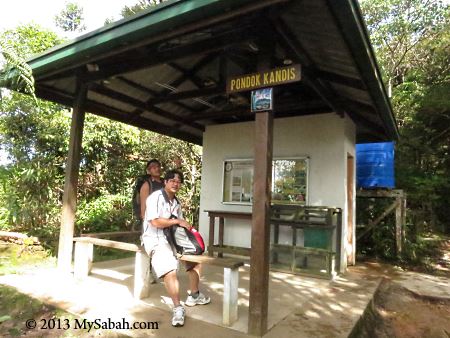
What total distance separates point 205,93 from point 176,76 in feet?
4.53

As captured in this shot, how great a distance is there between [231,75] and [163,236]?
2321 millimetres

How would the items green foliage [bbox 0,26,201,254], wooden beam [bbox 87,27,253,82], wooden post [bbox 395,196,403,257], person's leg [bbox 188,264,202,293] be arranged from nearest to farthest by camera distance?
1. wooden beam [bbox 87,27,253,82]
2. person's leg [bbox 188,264,202,293]
3. wooden post [bbox 395,196,403,257]
4. green foliage [bbox 0,26,201,254]

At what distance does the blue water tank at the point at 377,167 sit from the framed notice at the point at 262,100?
17.6 ft

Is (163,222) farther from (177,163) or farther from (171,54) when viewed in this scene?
(177,163)

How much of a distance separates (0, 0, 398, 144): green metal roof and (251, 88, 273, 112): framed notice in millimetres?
478

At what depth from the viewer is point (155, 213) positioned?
3256mm

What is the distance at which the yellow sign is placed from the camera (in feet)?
9.95

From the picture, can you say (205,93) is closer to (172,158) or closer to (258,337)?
(258,337)

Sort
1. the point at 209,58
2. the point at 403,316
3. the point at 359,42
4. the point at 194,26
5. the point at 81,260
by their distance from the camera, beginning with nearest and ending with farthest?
the point at 194,26, the point at 359,42, the point at 403,316, the point at 81,260, the point at 209,58

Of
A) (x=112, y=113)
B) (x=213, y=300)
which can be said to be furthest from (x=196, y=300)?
(x=112, y=113)

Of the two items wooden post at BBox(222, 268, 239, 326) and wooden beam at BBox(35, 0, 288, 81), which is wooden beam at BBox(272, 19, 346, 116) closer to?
wooden beam at BBox(35, 0, 288, 81)

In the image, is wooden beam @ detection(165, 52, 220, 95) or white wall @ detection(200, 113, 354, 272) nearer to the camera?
wooden beam @ detection(165, 52, 220, 95)

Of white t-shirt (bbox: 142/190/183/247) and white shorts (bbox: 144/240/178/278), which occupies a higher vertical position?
white t-shirt (bbox: 142/190/183/247)

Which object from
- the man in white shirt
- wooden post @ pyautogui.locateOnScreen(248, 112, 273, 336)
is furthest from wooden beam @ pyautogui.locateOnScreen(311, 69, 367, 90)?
the man in white shirt
